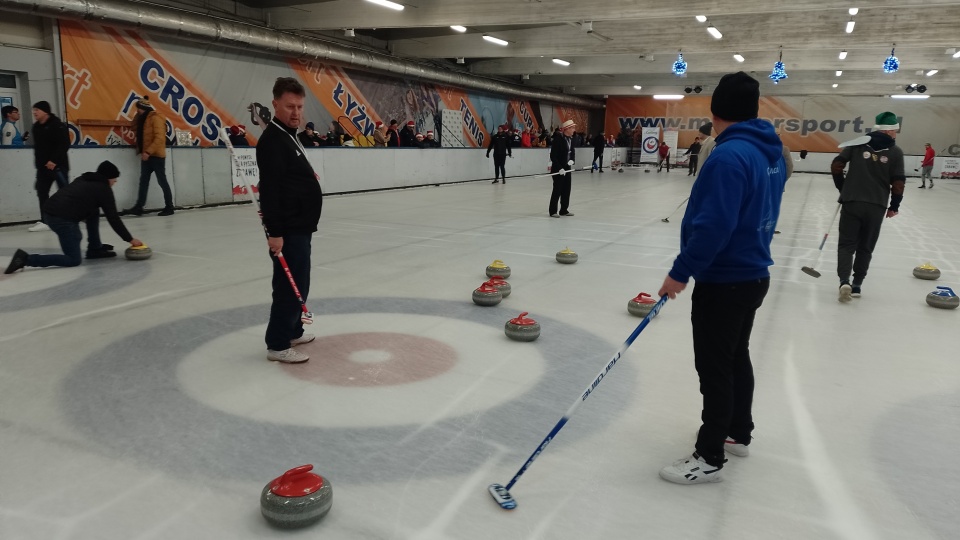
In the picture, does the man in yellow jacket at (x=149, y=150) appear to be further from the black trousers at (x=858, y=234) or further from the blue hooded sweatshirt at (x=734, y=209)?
the blue hooded sweatshirt at (x=734, y=209)

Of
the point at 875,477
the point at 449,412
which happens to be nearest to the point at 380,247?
the point at 449,412

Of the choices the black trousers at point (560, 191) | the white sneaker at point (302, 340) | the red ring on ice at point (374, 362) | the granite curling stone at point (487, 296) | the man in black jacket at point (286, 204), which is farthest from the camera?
the black trousers at point (560, 191)

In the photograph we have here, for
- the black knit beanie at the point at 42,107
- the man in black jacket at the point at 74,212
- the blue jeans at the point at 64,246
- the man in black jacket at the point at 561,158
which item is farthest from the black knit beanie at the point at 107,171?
the man in black jacket at the point at 561,158

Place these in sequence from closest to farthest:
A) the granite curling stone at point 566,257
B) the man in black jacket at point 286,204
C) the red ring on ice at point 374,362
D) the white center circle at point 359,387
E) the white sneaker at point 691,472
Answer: the white sneaker at point 691,472, the white center circle at point 359,387, the man in black jacket at point 286,204, the red ring on ice at point 374,362, the granite curling stone at point 566,257

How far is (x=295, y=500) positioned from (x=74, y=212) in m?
5.89

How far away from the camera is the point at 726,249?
2645mm

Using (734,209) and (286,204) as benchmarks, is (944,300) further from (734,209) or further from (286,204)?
(286,204)

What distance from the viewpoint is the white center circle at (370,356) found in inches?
165

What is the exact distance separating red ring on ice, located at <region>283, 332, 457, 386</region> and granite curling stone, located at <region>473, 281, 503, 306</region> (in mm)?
963

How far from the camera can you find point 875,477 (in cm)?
286

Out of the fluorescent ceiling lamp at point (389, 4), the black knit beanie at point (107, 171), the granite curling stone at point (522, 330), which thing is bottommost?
the granite curling stone at point (522, 330)

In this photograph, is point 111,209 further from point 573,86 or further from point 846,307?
point 573,86

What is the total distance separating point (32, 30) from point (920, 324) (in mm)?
14782

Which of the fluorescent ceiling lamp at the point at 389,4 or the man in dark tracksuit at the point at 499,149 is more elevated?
the fluorescent ceiling lamp at the point at 389,4
